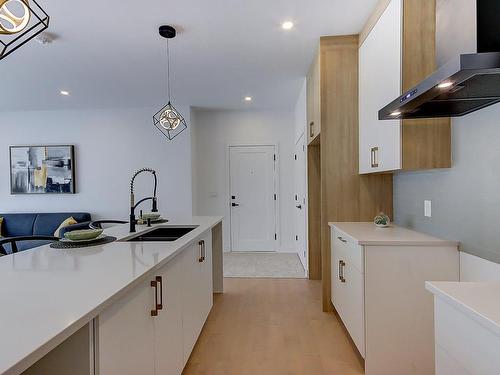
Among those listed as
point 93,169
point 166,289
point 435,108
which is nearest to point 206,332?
point 166,289

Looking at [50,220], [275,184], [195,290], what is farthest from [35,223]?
[195,290]

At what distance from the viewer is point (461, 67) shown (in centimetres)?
104

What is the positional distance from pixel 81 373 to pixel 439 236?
205 cm

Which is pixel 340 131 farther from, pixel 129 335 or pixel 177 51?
pixel 129 335

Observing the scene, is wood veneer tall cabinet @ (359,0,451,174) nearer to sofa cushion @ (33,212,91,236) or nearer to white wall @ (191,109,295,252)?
white wall @ (191,109,295,252)

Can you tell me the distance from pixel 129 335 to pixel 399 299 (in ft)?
5.07

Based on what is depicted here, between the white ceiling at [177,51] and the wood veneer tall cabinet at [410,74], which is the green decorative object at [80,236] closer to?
the white ceiling at [177,51]

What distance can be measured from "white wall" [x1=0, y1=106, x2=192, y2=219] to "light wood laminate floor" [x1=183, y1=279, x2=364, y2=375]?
2.42 metres

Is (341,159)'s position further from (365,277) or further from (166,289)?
(166,289)

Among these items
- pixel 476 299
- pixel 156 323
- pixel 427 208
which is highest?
pixel 427 208

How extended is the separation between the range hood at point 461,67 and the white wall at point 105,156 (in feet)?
13.1

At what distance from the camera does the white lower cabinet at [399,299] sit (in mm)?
1839

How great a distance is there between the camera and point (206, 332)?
8.48 ft

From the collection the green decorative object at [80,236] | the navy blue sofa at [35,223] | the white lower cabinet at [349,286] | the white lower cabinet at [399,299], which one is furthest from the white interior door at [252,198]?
the green decorative object at [80,236]
